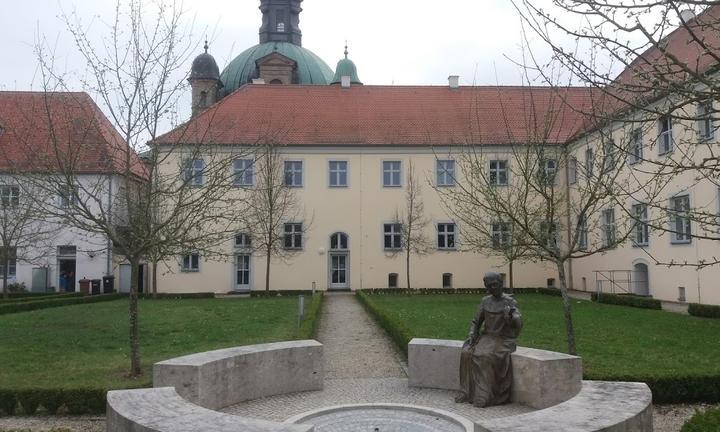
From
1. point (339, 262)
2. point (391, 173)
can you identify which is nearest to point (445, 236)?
point (391, 173)

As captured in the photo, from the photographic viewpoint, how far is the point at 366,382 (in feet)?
33.8

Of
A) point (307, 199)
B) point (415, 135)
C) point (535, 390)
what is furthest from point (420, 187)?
point (535, 390)

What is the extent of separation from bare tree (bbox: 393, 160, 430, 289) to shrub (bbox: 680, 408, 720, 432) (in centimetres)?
2661

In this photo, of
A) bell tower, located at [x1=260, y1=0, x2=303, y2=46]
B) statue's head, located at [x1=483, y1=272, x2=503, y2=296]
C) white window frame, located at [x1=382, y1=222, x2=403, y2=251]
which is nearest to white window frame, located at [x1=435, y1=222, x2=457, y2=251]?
white window frame, located at [x1=382, y1=222, x2=403, y2=251]

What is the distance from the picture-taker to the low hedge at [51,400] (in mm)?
8367

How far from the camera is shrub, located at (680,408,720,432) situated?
5246mm

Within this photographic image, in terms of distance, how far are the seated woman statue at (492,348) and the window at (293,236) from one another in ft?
83.1

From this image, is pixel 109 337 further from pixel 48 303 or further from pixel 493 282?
pixel 493 282

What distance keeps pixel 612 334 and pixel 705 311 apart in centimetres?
581

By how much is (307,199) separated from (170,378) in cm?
2573

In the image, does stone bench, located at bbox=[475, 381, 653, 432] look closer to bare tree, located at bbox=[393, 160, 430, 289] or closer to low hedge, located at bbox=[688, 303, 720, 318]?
low hedge, located at bbox=[688, 303, 720, 318]

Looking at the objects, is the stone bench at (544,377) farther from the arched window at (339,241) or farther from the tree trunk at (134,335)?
the arched window at (339,241)

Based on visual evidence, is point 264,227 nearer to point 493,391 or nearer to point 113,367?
point 113,367

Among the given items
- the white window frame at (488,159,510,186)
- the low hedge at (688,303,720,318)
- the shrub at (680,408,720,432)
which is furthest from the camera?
the white window frame at (488,159,510,186)
